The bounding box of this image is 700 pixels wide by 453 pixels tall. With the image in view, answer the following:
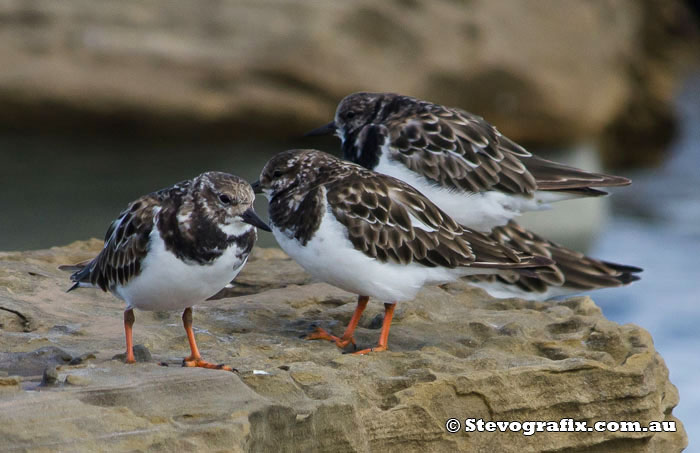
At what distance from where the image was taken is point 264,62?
11117mm

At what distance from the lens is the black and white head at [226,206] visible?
426 cm

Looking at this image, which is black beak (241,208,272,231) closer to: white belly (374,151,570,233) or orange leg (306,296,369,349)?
orange leg (306,296,369,349)

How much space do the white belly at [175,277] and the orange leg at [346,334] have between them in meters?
0.81

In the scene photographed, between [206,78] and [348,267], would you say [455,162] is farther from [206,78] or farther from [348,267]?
[206,78]

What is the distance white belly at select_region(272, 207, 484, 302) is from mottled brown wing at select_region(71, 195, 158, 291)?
73 cm

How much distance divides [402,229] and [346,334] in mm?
598

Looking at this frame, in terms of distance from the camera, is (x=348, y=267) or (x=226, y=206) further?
(x=348, y=267)

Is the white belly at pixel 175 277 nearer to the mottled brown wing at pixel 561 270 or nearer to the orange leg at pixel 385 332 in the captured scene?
the orange leg at pixel 385 332

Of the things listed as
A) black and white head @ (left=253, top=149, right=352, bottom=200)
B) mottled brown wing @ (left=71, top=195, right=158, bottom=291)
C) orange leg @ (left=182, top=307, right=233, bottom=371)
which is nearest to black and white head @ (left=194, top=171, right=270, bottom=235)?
mottled brown wing @ (left=71, top=195, right=158, bottom=291)

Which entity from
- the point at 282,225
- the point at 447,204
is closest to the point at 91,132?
the point at 447,204

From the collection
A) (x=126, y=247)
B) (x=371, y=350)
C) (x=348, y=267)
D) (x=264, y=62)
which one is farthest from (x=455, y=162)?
(x=264, y=62)

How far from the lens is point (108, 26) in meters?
10.9

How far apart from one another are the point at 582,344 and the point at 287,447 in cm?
179

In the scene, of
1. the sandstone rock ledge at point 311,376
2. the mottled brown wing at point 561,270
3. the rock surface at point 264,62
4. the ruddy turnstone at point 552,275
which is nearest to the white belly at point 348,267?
the sandstone rock ledge at point 311,376
